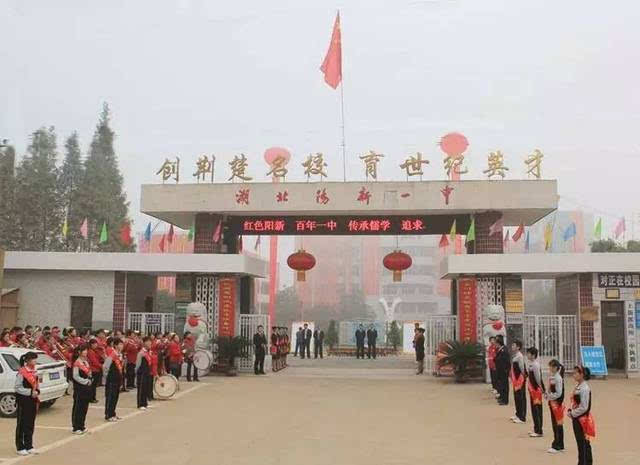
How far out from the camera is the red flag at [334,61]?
17.8 metres

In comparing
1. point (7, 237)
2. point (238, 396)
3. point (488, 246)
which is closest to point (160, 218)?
point (238, 396)

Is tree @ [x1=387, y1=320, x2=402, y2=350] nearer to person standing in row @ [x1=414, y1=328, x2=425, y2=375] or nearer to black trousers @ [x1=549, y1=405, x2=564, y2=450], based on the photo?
person standing in row @ [x1=414, y1=328, x2=425, y2=375]

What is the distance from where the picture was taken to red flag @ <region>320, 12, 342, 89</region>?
1784 cm

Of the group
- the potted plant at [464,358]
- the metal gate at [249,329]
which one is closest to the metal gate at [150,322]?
the metal gate at [249,329]

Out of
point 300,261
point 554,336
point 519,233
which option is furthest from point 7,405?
point 519,233

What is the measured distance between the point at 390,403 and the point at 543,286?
55.2 m

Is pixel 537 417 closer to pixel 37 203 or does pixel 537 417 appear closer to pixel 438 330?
pixel 438 330

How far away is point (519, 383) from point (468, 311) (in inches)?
274

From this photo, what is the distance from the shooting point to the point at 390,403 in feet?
40.4

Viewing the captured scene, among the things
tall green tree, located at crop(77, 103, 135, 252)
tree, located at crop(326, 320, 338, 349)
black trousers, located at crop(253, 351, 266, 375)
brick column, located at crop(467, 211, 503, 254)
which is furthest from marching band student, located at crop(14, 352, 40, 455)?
tall green tree, located at crop(77, 103, 135, 252)

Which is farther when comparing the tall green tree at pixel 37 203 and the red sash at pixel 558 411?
the tall green tree at pixel 37 203

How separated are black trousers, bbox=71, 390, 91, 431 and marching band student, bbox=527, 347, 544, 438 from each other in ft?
18.6

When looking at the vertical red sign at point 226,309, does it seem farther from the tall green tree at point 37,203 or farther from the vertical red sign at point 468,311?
the tall green tree at point 37,203

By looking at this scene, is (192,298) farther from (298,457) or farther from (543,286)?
(543,286)
